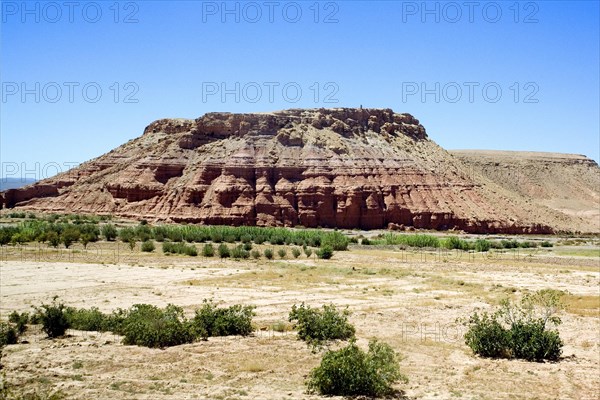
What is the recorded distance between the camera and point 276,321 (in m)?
21.3

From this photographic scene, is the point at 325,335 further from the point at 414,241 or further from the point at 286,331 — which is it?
the point at 414,241

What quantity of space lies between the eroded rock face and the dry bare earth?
114ft

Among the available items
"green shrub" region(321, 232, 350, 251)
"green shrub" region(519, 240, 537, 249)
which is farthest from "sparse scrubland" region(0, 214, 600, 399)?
"green shrub" region(519, 240, 537, 249)

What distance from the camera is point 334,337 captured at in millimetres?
18984

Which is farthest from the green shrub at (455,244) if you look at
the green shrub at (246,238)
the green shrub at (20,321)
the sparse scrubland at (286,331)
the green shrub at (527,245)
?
the green shrub at (20,321)

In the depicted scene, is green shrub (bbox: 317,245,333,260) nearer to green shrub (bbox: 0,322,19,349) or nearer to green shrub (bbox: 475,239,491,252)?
green shrub (bbox: 475,239,491,252)

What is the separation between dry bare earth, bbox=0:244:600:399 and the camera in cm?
1409

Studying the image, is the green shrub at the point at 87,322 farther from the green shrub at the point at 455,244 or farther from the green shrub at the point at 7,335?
the green shrub at the point at 455,244

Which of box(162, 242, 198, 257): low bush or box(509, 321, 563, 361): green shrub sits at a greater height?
box(162, 242, 198, 257): low bush

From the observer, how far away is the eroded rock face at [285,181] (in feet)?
263

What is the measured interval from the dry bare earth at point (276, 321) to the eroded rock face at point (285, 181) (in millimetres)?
34845

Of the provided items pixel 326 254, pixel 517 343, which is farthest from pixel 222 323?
pixel 326 254

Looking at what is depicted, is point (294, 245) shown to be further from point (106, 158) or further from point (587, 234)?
point (587, 234)

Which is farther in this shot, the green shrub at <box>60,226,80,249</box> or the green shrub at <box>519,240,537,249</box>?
the green shrub at <box>519,240,537,249</box>
